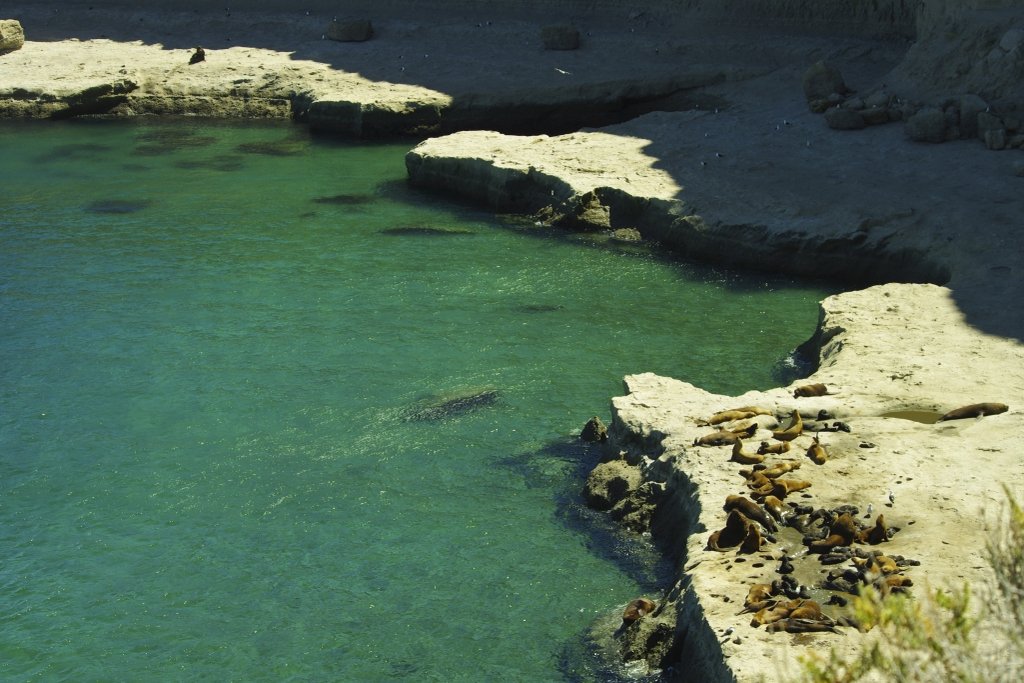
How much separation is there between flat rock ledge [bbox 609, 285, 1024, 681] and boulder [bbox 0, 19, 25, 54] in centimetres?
1629

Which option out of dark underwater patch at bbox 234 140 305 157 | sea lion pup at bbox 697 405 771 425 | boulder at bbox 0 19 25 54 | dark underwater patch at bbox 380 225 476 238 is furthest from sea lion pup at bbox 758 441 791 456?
boulder at bbox 0 19 25 54

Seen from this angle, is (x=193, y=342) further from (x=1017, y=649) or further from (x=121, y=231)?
(x=1017, y=649)

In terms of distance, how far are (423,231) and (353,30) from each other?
27.6 feet

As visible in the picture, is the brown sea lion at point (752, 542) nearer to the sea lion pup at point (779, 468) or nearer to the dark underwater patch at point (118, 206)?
the sea lion pup at point (779, 468)

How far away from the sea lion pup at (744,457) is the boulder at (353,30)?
610 inches

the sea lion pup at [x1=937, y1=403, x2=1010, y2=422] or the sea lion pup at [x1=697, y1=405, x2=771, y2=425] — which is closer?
the sea lion pup at [x1=937, y1=403, x2=1010, y2=422]

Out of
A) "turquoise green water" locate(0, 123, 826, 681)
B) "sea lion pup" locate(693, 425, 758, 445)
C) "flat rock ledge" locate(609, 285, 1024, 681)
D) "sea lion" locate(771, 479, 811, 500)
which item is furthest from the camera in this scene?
"sea lion pup" locate(693, 425, 758, 445)

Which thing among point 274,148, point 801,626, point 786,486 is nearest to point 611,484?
point 786,486

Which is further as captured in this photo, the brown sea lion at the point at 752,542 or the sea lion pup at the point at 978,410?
the sea lion pup at the point at 978,410

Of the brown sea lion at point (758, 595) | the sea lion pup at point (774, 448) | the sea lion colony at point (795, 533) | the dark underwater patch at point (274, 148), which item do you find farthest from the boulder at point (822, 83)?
the brown sea lion at point (758, 595)

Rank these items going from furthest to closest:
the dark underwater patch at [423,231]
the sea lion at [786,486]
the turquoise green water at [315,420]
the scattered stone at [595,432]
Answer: the dark underwater patch at [423,231], the scattered stone at [595,432], the turquoise green water at [315,420], the sea lion at [786,486]

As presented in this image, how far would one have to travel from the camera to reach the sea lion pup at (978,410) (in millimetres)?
7520

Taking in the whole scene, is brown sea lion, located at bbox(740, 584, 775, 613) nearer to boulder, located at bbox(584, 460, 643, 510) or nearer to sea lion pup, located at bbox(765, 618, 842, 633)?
sea lion pup, located at bbox(765, 618, 842, 633)

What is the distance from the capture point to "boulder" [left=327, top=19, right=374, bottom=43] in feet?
69.9
